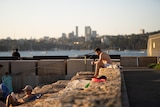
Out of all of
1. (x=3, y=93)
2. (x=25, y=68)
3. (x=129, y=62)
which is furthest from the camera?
(x=129, y=62)

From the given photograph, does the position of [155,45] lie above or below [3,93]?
above

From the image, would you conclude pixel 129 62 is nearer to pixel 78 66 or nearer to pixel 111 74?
pixel 78 66

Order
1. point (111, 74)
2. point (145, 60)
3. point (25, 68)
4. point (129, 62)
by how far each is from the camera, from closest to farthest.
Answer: point (111, 74)
point (25, 68)
point (145, 60)
point (129, 62)

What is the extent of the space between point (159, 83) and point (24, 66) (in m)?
9.06

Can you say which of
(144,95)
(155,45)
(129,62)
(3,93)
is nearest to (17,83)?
(3,93)

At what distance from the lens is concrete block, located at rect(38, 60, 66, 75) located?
1873 cm

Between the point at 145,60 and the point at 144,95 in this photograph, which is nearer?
the point at 144,95

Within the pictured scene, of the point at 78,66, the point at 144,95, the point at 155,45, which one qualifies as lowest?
the point at 144,95

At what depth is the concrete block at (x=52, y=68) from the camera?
18.7 metres

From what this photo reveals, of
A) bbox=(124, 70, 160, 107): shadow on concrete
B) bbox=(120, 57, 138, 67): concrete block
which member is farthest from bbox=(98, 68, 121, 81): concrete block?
bbox=(120, 57, 138, 67): concrete block

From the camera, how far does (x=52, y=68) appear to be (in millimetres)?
18781

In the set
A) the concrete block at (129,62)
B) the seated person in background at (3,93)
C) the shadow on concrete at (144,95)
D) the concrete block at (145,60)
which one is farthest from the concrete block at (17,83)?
the concrete block at (145,60)

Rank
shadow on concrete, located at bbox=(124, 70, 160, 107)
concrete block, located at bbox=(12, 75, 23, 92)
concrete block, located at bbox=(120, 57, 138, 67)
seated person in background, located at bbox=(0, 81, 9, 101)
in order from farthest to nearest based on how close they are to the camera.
Answer: concrete block, located at bbox=(120, 57, 138, 67)
concrete block, located at bbox=(12, 75, 23, 92)
seated person in background, located at bbox=(0, 81, 9, 101)
shadow on concrete, located at bbox=(124, 70, 160, 107)

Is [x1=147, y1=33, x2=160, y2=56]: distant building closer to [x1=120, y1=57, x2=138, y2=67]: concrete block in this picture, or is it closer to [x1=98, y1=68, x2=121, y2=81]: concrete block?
[x1=120, y1=57, x2=138, y2=67]: concrete block
